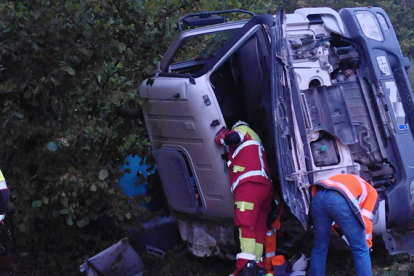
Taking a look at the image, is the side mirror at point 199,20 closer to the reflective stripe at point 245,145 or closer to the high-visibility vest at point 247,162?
the high-visibility vest at point 247,162

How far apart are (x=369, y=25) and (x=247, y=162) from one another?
5.31ft

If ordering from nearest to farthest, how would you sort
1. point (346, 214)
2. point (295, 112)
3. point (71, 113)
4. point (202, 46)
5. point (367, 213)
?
point (346, 214) → point (367, 213) → point (295, 112) → point (71, 113) → point (202, 46)

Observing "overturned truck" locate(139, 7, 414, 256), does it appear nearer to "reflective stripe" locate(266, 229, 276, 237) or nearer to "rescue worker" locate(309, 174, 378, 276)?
"rescue worker" locate(309, 174, 378, 276)

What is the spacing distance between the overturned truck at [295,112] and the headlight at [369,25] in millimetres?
10

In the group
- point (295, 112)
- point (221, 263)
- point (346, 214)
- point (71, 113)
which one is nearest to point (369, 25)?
point (295, 112)

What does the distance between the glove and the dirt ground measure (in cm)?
123

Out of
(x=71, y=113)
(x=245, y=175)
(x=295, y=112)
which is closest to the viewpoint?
(x=295, y=112)

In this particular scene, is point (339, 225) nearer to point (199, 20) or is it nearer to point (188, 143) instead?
point (188, 143)

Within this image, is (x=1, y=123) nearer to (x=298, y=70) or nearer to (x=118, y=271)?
(x=118, y=271)

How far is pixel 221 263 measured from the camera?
5.38 meters

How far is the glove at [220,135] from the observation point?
4641 millimetres

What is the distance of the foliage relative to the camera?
4789 mm

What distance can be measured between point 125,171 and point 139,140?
333mm

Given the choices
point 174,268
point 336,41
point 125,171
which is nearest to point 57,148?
point 125,171
